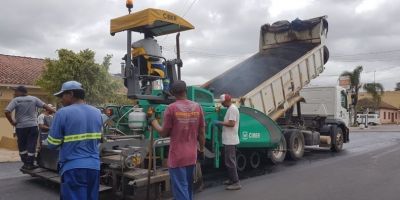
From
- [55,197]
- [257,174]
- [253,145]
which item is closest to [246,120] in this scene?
[253,145]

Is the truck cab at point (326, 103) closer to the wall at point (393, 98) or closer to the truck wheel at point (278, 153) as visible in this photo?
the truck wheel at point (278, 153)

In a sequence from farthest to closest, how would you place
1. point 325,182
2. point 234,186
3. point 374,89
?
point 374,89
point 325,182
point 234,186

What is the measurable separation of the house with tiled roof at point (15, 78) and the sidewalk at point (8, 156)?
1.41 m

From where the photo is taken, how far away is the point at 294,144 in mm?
→ 11688

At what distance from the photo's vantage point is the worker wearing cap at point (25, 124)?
7.88 metres

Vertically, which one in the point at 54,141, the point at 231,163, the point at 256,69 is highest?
the point at 256,69

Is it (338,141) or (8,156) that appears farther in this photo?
(338,141)

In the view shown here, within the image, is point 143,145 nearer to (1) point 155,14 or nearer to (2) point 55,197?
(2) point 55,197

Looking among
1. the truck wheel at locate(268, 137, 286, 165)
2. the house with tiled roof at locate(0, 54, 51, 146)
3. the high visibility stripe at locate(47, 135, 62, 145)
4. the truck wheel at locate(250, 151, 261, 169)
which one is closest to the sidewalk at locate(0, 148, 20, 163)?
the house with tiled roof at locate(0, 54, 51, 146)

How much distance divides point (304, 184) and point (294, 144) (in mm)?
3807

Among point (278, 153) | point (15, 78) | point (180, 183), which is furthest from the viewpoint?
point (15, 78)

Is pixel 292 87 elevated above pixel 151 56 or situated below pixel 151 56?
below

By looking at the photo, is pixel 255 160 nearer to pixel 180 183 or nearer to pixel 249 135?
pixel 249 135

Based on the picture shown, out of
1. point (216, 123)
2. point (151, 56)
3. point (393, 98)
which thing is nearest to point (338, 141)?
point (216, 123)
